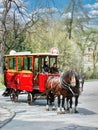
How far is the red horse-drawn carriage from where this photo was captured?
23.3 meters

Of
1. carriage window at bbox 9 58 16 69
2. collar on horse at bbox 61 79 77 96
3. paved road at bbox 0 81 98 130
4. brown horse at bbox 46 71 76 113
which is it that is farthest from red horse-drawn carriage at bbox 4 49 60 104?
collar on horse at bbox 61 79 77 96

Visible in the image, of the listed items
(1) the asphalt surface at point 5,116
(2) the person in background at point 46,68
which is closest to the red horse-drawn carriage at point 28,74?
(2) the person in background at point 46,68

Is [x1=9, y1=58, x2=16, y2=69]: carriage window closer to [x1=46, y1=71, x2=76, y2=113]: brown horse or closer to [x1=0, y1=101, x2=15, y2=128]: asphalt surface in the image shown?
[x1=46, y1=71, x2=76, y2=113]: brown horse

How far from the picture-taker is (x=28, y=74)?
942 inches

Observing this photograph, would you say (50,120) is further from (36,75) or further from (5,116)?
(36,75)

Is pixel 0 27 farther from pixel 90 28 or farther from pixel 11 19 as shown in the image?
pixel 90 28

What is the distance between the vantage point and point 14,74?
25641mm

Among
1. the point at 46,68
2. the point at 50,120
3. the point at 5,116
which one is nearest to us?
the point at 50,120

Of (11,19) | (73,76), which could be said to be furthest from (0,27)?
(73,76)

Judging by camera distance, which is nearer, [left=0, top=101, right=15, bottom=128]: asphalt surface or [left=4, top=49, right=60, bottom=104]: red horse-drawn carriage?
[left=0, top=101, right=15, bottom=128]: asphalt surface

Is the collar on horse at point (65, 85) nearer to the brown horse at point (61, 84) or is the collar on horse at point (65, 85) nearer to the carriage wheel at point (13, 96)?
the brown horse at point (61, 84)

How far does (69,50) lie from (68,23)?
5.52 meters

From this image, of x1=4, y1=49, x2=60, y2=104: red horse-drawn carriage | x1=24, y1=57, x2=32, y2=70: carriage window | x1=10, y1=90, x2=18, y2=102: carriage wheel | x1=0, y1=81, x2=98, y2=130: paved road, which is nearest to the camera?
x1=0, y1=81, x2=98, y2=130: paved road

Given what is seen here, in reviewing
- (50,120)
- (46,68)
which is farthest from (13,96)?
(50,120)
